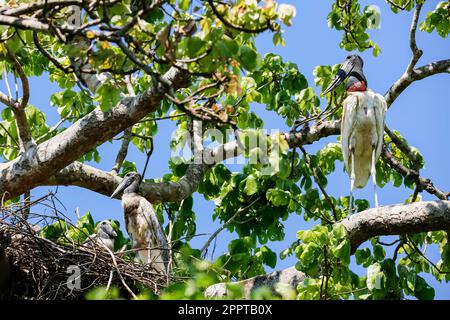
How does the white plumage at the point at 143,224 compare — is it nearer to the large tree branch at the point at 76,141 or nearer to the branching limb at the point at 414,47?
the large tree branch at the point at 76,141

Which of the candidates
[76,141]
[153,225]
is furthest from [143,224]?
[76,141]

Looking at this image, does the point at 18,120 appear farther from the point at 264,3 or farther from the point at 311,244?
the point at 264,3

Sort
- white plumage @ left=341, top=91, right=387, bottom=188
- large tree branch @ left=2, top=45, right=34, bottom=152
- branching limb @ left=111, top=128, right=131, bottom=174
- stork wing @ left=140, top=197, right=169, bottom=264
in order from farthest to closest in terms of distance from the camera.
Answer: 1. white plumage @ left=341, top=91, right=387, bottom=188
2. stork wing @ left=140, top=197, right=169, bottom=264
3. branching limb @ left=111, top=128, right=131, bottom=174
4. large tree branch @ left=2, top=45, right=34, bottom=152

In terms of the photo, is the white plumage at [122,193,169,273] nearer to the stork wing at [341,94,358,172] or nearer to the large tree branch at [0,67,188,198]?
the large tree branch at [0,67,188,198]

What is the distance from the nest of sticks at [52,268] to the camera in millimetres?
7160


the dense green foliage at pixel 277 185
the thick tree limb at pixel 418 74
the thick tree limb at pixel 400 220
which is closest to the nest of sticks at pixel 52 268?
the dense green foliage at pixel 277 185

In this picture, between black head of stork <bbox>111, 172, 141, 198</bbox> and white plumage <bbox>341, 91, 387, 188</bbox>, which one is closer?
black head of stork <bbox>111, 172, 141, 198</bbox>

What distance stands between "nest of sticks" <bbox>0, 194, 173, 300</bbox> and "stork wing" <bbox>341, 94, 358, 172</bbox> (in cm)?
351

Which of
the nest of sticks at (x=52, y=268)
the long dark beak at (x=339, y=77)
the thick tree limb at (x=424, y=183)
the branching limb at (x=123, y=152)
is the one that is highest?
the long dark beak at (x=339, y=77)

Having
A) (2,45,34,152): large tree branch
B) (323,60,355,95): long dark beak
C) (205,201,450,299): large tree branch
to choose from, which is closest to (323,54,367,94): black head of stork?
(323,60,355,95): long dark beak

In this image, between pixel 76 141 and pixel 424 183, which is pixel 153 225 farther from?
pixel 424 183

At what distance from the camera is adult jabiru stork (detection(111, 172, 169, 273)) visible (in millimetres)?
9609

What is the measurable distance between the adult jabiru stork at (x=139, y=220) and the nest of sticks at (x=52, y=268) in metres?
1.96

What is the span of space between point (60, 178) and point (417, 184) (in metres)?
3.04
